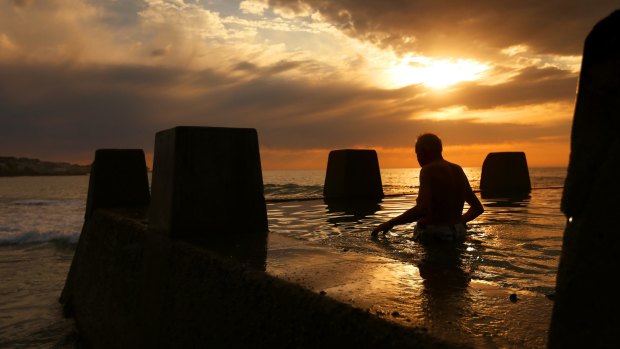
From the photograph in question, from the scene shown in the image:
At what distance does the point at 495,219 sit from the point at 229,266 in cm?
581

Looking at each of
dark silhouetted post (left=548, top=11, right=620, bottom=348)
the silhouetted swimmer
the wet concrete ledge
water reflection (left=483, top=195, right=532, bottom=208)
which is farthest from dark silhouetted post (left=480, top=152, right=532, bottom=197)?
dark silhouetted post (left=548, top=11, right=620, bottom=348)

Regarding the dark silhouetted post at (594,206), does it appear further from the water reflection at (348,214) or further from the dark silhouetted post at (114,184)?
the dark silhouetted post at (114,184)

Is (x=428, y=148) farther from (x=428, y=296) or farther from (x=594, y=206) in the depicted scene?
(x=594, y=206)

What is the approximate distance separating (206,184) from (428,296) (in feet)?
8.07

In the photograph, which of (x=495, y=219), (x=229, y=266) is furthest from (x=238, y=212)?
(x=495, y=219)

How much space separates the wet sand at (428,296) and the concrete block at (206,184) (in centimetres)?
96

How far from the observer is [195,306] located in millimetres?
3088

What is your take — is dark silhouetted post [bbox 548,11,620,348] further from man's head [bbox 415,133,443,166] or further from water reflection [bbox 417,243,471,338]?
man's head [bbox 415,133,443,166]

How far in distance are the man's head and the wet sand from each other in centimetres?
158

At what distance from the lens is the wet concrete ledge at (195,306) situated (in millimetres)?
1960

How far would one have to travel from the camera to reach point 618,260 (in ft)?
3.65

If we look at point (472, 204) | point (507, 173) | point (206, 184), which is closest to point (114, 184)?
point (206, 184)

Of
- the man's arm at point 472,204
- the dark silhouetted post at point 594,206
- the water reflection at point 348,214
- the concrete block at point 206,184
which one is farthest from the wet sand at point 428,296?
the water reflection at point 348,214

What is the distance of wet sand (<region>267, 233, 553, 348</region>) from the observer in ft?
6.01
